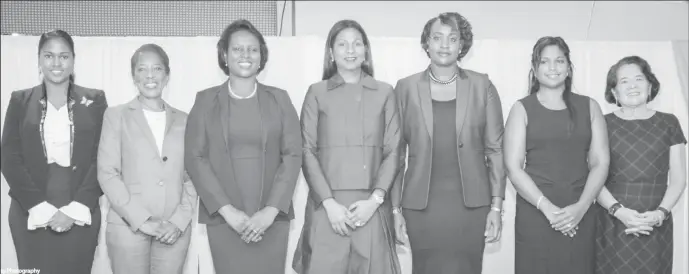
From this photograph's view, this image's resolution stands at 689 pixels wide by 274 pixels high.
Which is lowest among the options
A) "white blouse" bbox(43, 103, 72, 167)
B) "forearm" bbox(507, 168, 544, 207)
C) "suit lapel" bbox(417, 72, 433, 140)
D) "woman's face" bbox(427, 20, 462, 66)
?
"forearm" bbox(507, 168, 544, 207)

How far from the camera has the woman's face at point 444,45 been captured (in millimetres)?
3320

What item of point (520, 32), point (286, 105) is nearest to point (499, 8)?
point (520, 32)

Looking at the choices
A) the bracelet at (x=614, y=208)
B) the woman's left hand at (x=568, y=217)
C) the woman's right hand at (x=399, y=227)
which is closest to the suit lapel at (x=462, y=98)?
the woman's right hand at (x=399, y=227)

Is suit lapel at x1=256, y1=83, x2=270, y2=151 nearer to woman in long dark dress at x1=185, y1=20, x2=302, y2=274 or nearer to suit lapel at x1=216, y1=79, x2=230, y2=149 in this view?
woman in long dark dress at x1=185, y1=20, x2=302, y2=274

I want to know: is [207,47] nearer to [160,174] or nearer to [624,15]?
[160,174]

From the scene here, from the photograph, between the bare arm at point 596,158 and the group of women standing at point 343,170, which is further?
the bare arm at point 596,158

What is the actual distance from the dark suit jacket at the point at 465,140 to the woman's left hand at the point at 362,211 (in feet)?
0.66

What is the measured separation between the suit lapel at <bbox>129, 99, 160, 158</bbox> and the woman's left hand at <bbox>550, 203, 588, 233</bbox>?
6.46 ft

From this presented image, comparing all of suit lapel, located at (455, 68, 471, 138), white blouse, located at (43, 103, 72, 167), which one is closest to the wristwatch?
suit lapel, located at (455, 68, 471, 138)

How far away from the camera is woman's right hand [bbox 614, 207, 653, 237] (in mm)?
3299

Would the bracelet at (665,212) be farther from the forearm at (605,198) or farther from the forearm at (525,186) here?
the forearm at (525,186)

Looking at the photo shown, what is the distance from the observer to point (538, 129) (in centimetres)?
331

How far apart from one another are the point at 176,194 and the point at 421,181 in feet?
3.95

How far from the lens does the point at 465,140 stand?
321 cm
